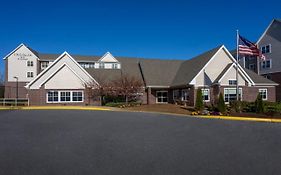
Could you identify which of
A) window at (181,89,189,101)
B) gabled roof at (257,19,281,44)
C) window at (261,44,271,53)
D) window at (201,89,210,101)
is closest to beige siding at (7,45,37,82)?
window at (181,89,189,101)

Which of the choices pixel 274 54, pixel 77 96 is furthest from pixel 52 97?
pixel 274 54

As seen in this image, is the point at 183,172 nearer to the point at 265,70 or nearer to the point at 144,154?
the point at 144,154

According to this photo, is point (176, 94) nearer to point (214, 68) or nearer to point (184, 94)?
point (184, 94)

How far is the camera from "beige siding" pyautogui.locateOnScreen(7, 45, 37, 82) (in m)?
53.3

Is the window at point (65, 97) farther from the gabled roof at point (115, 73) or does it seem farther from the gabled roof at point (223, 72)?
the gabled roof at point (223, 72)

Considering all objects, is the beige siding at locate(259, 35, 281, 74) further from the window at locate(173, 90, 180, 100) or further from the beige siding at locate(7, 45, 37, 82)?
the beige siding at locate(7, 45, 37, 82)

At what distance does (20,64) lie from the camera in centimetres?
5356

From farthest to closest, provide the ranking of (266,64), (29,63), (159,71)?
(29,63), (266,64), (159,71)

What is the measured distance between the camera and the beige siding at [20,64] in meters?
53.3

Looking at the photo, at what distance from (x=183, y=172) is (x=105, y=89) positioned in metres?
28.5

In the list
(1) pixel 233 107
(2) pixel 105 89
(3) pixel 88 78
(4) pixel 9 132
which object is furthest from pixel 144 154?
(3) pixel 88 78

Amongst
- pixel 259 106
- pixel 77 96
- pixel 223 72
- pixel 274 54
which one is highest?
pixel 274 54

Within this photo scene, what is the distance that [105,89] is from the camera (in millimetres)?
34062

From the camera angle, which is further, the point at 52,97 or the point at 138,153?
the point at 52,97
